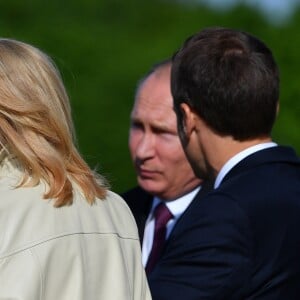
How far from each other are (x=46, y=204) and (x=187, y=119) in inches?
28.5

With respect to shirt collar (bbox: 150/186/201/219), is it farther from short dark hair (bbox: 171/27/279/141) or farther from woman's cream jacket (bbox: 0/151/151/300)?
woman's cream jacket (bbox: 0/151/151/300)

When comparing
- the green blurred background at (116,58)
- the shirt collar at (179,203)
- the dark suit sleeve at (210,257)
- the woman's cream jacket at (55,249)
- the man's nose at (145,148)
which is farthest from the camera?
the green blurred background at (116,58)

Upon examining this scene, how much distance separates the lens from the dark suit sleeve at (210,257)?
9.21 feet

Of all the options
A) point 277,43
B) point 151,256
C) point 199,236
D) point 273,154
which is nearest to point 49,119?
point 199,236

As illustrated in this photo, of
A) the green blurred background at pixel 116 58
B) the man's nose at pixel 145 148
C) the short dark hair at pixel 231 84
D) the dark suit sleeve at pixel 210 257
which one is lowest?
the green blurred background at pixel 116 58

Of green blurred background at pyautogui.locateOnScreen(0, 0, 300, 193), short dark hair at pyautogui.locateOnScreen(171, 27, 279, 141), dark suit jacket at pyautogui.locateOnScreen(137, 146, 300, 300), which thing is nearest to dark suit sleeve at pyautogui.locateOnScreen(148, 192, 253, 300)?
dark suit jacket at pyautogui.locateOnScreen(137, 146, 300, 300)

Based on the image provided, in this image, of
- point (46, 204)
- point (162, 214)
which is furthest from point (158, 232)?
point (46, 204)

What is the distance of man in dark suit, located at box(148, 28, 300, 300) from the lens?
282cm

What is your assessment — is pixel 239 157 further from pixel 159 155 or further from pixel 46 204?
pixel 159 155

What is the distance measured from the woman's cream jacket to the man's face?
4.96 ft

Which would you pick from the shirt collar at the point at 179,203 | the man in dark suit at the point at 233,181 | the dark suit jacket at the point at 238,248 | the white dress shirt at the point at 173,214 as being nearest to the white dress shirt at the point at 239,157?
the man in dark suit at the point at 233,181

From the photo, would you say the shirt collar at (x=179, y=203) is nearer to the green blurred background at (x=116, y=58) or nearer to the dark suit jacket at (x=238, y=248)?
the dark suit jacket at (x=238, y=248)

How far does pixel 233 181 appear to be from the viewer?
2.95 meters

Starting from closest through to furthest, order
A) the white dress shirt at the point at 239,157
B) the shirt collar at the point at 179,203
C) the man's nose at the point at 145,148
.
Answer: the white dress shirt at the point at 239,157
the shirt collar at the point at 179,203
the man's nose at the point at 145,148
